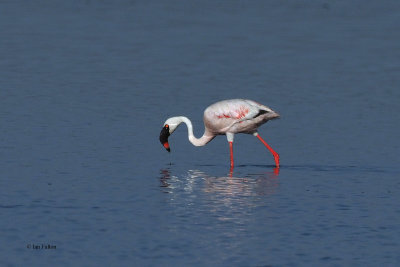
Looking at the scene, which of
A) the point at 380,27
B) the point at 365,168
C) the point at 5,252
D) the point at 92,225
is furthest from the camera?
the point at 380,27

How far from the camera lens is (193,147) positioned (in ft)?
84.5

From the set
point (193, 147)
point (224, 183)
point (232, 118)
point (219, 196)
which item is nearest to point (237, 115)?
A: point (232, 118)

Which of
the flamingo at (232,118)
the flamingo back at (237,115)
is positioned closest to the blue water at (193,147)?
the flamingo at (232,118)

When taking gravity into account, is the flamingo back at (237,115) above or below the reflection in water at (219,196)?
above

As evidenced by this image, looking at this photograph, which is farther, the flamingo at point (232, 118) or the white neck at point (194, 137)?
the white neck at point (194, 137)

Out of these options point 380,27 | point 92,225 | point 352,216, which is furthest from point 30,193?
point 380,27

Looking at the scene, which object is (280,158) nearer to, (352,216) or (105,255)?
(352,216)

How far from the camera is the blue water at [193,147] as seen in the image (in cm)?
1606

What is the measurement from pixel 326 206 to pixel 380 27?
1259 inches

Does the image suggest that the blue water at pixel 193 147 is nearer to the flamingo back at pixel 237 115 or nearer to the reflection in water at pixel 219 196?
the reflection in water at pixel 219 196

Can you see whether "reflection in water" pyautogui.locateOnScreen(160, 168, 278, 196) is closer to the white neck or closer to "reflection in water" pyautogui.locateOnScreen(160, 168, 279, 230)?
"reflection in water" pyautogui.locateOnScreen(160, 168, 279, 230)

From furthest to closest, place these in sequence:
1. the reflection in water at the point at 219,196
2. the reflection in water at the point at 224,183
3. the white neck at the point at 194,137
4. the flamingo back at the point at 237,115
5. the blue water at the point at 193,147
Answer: the white neck at the point at 194,137, the flamingo back at the point at 237,115, the reflection in water at the point at 224,183, the reflection in water at the point at 219,196, the blue water at the point at 193,147

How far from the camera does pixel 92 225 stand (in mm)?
17016

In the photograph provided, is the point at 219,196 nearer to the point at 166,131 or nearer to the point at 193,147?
the point at 166,131
